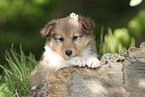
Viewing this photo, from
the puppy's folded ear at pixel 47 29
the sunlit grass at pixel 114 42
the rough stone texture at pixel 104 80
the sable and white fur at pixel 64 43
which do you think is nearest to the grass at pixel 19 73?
the sunlit grass at pixel 114 42

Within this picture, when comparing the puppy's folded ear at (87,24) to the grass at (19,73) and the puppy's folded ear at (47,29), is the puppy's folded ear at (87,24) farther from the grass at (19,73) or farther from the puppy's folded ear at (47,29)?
the grass at (19,73)

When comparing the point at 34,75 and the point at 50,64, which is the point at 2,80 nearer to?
the point at 34,75

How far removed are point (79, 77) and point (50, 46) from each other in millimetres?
1755

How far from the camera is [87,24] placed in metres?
3.79

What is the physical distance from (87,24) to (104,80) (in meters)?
1.61

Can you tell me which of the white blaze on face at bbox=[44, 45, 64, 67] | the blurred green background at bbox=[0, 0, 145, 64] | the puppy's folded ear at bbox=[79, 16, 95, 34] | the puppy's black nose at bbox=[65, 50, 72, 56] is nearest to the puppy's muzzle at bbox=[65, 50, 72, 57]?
the puppy's black nose at bbox=[65, 50, 72, 56]

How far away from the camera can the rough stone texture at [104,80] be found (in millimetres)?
2271

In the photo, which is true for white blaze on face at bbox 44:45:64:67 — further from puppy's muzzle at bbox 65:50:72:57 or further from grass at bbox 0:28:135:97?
grass at bbox 0:28:135:97

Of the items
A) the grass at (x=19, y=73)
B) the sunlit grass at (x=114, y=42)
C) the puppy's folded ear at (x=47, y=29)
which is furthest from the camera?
the sunlit grass at (x=114, y=42)

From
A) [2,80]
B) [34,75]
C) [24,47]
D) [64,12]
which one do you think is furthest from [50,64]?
[64,12]

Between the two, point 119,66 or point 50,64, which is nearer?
point 119,66

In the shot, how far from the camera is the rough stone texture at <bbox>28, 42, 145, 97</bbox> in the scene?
227cm

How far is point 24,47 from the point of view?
7316 mm

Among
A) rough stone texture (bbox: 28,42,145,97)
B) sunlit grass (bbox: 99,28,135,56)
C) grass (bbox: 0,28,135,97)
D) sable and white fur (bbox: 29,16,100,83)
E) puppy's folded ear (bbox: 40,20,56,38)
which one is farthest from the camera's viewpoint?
sunlit grass (bbox: 99,28,135,56)
